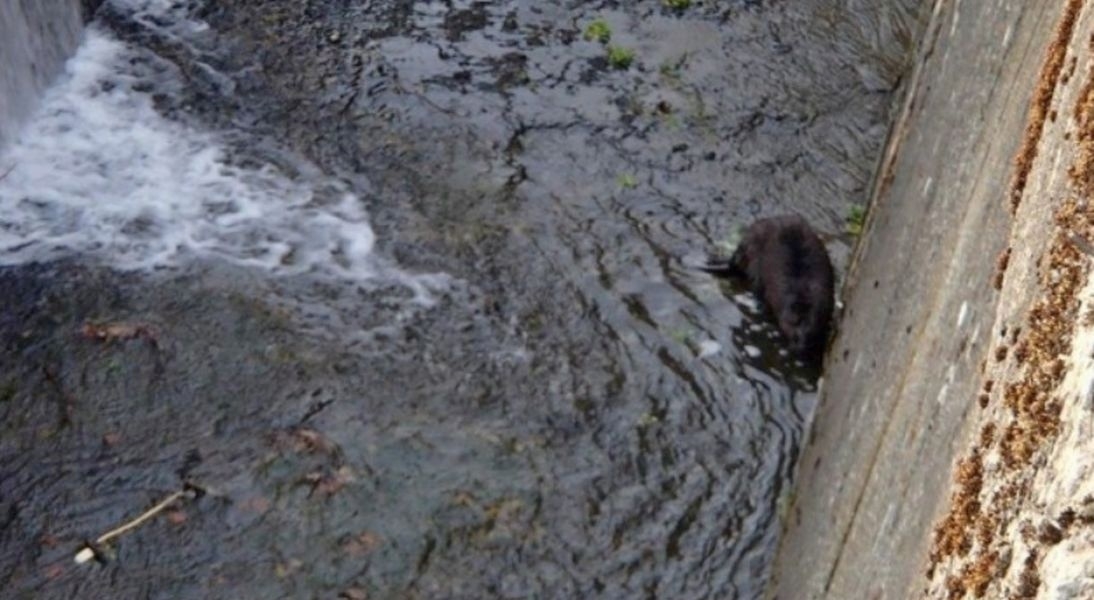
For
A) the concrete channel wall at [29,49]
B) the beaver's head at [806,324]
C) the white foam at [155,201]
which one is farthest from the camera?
the concrete channel wall at [29,49]

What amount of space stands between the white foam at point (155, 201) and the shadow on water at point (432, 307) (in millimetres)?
21

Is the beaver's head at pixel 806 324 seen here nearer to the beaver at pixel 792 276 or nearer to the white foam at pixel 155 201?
the beaver at pixel 792 276

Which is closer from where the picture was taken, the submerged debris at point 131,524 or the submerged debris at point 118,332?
the submerged debris at point 131,524

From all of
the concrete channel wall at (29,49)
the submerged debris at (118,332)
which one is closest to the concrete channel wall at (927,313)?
the submerged debris at (118,332)

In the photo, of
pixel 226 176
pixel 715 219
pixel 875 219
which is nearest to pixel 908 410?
pixel 875 219

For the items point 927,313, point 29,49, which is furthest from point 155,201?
Result: point 927,313

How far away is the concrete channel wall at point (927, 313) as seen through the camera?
2.46 meters

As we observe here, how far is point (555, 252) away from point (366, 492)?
1.81m

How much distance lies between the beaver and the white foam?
4.70ft

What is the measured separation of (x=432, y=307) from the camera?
20.6 ft

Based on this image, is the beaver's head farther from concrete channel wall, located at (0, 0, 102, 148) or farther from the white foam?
concrete channel wall, located at (0, 0, 102, 148)

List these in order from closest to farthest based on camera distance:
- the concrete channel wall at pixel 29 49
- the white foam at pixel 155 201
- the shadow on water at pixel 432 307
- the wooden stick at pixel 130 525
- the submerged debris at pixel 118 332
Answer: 1. the wooden stick at pixel 130 525
2. the shadow on water at pixel 432 307
3. the submerged debris at pixel 118 332
4. the white foam at pixel 155 201
5. the concrete channel wall at pixel 29 49

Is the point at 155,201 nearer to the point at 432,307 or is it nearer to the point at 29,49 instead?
the point at 29,49

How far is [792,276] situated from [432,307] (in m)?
1.59
